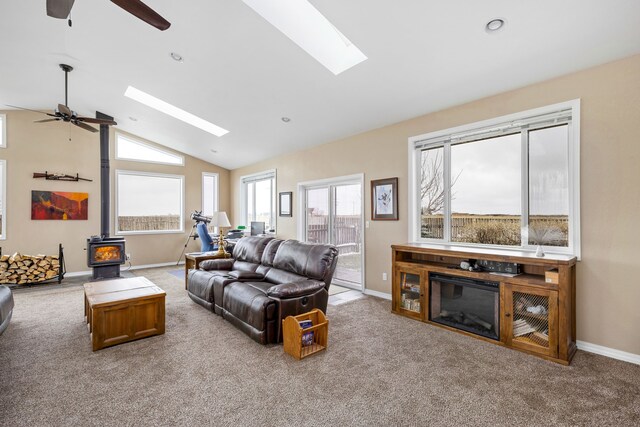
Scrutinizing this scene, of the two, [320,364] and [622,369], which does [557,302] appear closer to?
[622,369]

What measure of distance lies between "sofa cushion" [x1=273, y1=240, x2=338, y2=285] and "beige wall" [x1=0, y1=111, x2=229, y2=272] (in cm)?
486

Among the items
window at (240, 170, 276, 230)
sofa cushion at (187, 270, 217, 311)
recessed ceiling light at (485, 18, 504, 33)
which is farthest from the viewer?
window at (240, 170, 276, 230)

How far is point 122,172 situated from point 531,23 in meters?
7.68

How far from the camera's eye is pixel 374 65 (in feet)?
10.5

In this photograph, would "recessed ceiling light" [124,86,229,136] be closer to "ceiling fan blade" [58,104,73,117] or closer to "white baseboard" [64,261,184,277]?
"ceiling fan blade" [58,104,73,117]

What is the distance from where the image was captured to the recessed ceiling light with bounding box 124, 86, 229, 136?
5.08 m

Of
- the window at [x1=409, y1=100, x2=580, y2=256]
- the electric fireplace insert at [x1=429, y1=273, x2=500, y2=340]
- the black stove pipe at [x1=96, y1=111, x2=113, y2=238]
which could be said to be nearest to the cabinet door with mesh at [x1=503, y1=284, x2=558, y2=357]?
the electric fireplace insert at [x1=429, y1=273, x2=500, y2=340]

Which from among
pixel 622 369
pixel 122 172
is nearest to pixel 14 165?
pixel 122 172

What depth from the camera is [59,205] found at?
6.09 meters

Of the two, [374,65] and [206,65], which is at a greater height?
[206,65]

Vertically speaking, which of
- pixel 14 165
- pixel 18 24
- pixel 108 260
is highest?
pixel 18 24

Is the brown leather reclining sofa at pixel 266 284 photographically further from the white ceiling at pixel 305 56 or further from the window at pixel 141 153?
the window at pixel 141 153

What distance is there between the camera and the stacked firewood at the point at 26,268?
5195 mm

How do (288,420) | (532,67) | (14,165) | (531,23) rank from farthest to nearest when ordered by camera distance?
(14,165) → (532,67) → (531,23) → (288,420)
